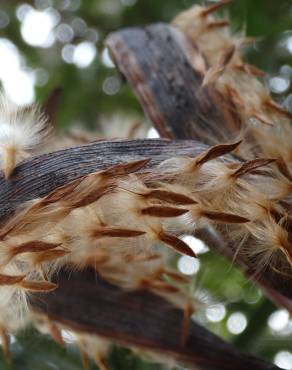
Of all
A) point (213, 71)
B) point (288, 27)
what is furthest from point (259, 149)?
point (288, 27)

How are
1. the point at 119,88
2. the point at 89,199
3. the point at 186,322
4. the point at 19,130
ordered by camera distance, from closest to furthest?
the point at 89,199 < the point at 19,130 < the point at 186,322 < the point at 119,88

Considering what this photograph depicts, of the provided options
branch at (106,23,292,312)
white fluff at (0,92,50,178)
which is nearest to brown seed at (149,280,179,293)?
branch at (106,23,292,312)

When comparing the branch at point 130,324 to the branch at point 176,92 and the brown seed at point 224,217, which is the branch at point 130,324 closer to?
the branch at point 176,92

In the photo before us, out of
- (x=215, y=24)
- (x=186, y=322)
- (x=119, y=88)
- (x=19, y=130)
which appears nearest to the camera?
(x=19, y=130)

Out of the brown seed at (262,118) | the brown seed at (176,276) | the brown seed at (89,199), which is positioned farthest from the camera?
the brown seed at (176,276)

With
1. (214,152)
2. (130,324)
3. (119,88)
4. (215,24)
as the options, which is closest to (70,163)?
(214,152)

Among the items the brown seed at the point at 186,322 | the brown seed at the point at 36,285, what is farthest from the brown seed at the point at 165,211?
the brown seed at the point at 186,322

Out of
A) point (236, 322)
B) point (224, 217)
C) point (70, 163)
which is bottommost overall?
point (236, 322)

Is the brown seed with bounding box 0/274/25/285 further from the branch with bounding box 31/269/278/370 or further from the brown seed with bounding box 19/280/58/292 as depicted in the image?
the branch with bounding box 31/269/278/370

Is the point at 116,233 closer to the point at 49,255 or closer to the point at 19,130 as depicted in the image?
the point at 49,255

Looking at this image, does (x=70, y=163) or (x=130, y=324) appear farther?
(x=130, y=324)

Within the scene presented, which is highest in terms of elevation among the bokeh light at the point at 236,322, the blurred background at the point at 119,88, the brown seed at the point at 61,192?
the brown seed at the point at 61,192

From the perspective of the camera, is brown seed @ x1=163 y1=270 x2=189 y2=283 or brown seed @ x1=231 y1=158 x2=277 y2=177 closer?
brown seed @ x1=231 y1=158 x2=277 y2=177
